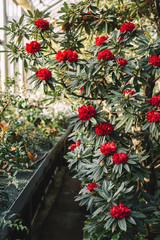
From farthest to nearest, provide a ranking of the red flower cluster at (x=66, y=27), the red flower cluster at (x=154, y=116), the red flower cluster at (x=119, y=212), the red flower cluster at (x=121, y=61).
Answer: the red flower cluster at (x=66, y=27), the red flower cluster at (x=121, y=61), the red flower cluster at (x=154, y=116), the red flower cluster at (x=119, y=212)

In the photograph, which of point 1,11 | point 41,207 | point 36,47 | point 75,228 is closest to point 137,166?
point 36,47

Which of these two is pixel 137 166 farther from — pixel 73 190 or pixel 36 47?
pixel 73 190

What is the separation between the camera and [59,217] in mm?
2803

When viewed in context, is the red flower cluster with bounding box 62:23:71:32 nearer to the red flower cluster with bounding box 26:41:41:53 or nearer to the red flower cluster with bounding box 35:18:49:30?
the red flower cluster with bounding box 35:18:49:30

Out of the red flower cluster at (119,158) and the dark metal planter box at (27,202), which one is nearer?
the red flower cluster at (119,158)

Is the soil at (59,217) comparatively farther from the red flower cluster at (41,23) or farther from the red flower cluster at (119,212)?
the red flower cluster at (41,23)

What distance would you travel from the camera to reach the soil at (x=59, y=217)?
245 centimetres

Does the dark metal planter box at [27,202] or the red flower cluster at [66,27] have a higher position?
the red flower cluster at [66,27]

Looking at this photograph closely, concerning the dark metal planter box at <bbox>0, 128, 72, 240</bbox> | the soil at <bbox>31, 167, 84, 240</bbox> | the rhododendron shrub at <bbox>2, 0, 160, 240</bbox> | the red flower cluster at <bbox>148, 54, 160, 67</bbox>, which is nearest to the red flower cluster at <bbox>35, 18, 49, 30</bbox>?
the rhododendron shrub at <bbox>2, 0, 160, 240</bbox>

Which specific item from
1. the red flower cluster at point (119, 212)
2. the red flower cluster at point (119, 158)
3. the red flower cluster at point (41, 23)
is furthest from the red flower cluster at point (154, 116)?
the red flower cluster at point (41, 23)

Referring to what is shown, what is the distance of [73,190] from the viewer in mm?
3598

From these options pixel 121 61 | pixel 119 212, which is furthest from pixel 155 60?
pixel 119 212

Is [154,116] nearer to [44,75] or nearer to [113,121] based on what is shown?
Result: [113,121]

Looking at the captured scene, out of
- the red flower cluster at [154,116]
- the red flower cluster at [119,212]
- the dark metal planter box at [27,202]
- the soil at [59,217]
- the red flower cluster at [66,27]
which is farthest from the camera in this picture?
the soil at [59,217]
